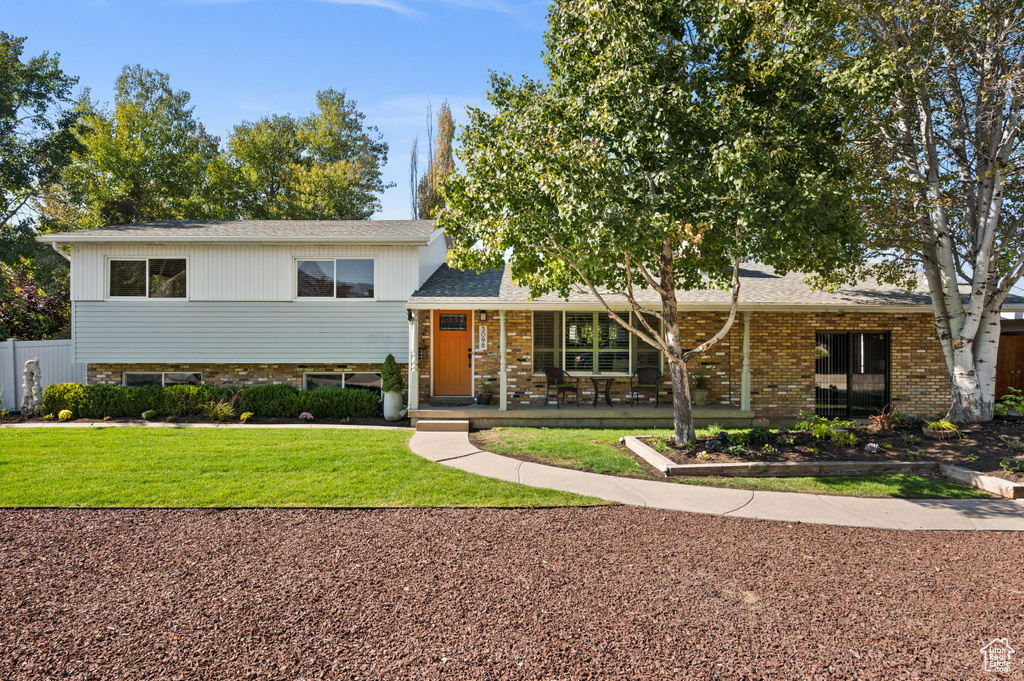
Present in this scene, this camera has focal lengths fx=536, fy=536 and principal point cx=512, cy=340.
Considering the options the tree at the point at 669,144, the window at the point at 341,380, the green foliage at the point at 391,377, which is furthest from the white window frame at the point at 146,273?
the tree at the point at 669,144

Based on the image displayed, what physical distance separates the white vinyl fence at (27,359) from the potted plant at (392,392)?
7.96 meters

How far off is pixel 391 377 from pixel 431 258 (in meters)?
4.11

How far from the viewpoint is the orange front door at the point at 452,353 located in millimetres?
12711

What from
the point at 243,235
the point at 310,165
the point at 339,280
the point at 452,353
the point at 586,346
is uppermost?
the point at 310,165

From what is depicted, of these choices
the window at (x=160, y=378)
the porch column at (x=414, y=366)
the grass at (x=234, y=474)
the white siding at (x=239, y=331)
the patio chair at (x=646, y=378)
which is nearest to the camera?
the grass at (x=234, y=474)

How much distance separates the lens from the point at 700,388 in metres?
11.8

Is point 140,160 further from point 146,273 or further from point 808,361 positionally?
point 808,361

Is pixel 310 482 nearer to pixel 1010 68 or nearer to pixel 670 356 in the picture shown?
pixel 670 356

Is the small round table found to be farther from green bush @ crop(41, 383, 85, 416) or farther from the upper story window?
green bush @ crop(41, 383, 85, 416)

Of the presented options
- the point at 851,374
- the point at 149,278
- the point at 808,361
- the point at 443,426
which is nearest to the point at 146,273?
the point at 149,278

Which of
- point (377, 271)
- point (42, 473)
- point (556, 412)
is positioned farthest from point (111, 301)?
point (556, 412)

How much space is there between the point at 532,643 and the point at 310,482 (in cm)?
427

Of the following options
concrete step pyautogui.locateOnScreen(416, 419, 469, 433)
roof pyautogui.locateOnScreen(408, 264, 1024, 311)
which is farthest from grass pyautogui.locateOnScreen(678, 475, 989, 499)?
concrete step pyautogui.locateOnScreen(416, 419, 469, 433)

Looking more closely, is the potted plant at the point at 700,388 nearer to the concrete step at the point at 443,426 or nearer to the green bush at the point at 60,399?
the concrete step at the point at 443,426
